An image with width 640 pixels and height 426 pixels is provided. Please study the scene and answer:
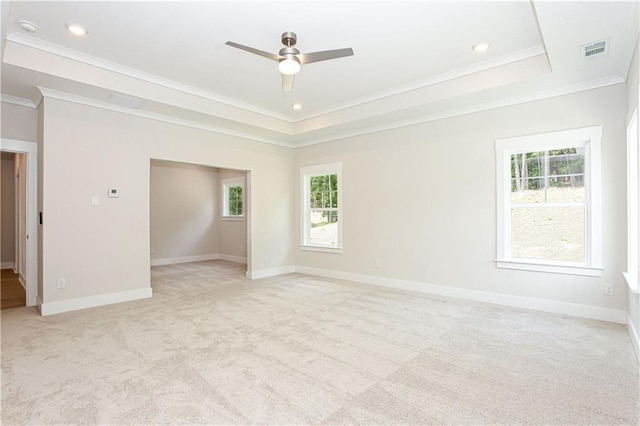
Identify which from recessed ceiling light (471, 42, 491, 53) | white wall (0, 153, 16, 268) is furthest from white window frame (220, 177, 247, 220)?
recessed ceiling light (471, 42, 491, 53)

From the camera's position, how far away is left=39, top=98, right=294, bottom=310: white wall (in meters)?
4.12

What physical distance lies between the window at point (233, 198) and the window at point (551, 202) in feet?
20.5

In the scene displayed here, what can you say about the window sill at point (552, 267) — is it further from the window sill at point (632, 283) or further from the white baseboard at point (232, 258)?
the white baseboard at point (232, 258)

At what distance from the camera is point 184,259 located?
8.72m

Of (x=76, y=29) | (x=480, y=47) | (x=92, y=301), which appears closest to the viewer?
(x=76, y=29)

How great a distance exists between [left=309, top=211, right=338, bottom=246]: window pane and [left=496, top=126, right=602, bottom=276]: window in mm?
2950

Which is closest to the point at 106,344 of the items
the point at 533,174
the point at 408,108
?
the point at 408,108

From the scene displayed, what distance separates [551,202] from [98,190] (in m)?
5.85

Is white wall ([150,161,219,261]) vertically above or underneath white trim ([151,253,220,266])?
above

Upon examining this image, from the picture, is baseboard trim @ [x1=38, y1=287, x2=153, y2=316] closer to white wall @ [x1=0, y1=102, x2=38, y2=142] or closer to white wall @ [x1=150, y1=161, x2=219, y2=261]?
white wall @ [x1=0, y1=102, x2=38, y2=142]

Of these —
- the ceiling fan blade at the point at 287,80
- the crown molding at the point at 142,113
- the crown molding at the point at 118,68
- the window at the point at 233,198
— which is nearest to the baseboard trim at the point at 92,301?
the crown molding at the point at 142,113

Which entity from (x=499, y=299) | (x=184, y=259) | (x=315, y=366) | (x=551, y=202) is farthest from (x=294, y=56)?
(x=184, y=259)

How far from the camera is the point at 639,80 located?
2760 mm

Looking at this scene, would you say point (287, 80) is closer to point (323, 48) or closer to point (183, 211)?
point (323, 48)
